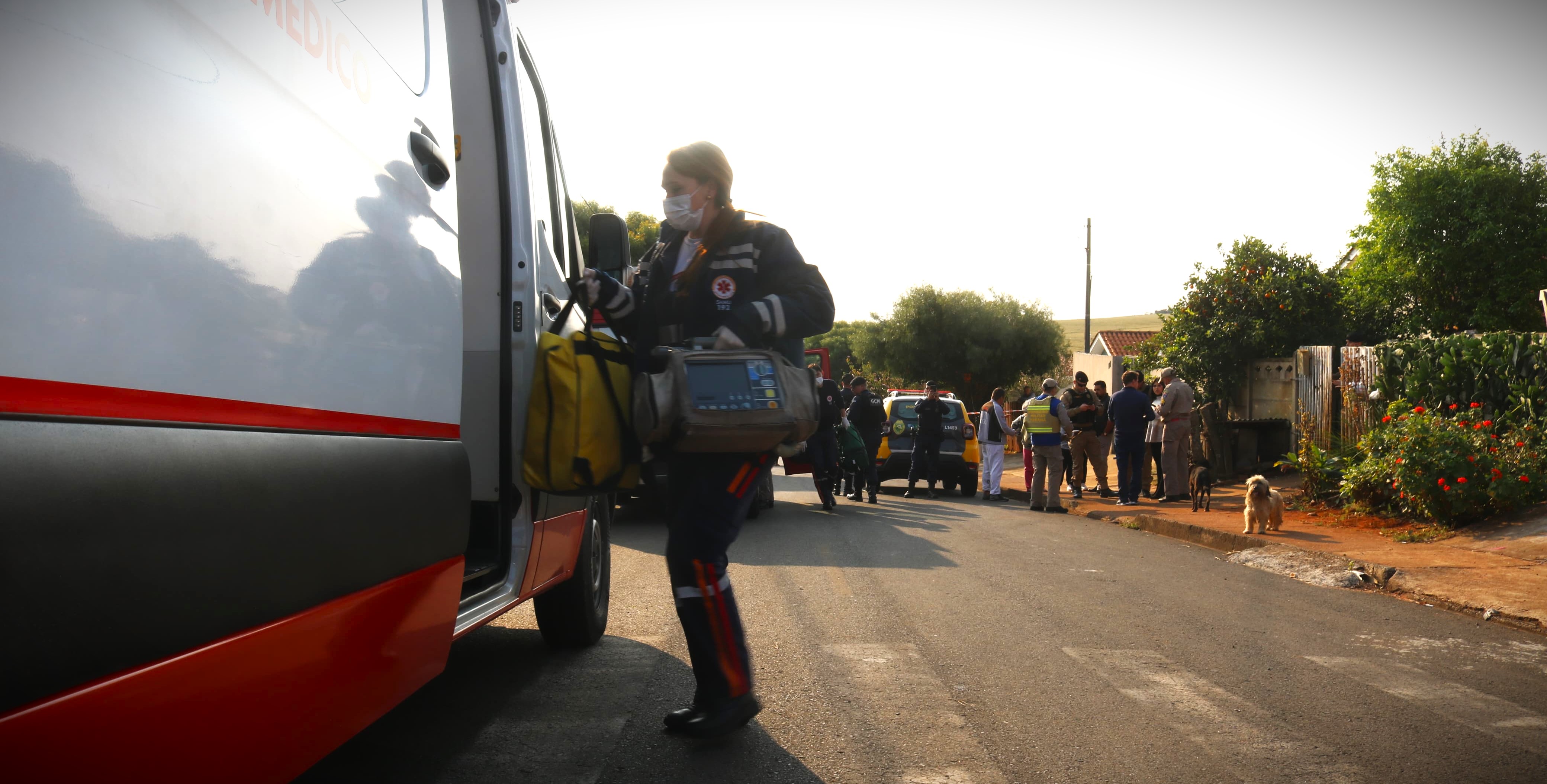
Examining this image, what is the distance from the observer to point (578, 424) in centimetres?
305

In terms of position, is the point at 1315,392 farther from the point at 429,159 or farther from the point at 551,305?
the point at 429,159

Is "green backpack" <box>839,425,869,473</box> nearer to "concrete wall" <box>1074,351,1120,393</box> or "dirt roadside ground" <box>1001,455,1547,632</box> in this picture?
"dirt roadside ground" <box>1001,455,1547,632</box>

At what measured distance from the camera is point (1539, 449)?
32.5 ft

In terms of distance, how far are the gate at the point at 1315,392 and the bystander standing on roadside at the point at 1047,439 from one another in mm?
3213

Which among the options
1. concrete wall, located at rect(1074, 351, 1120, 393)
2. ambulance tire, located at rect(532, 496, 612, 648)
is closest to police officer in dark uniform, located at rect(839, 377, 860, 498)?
ambulance tire, located at rect(532, 496, 612, 648)

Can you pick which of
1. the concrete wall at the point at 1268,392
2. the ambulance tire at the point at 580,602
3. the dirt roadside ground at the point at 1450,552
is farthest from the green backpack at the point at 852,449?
the ambulance tire at the point at 580,602

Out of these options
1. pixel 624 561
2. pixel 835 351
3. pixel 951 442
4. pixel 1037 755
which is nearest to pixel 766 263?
pixel 1037 755

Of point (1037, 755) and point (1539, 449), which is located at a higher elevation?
point (1539, 449)

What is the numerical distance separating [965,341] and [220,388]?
53.4m

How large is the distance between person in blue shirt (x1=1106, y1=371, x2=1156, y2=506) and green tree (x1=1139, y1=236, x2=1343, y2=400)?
4.16 m

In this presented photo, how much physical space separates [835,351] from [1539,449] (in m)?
102

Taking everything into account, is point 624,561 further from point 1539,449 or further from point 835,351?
point 835,351

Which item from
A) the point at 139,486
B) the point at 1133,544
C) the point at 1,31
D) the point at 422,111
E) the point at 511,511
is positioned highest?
the point at 422,111

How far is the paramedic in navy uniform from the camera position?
3311 mm
